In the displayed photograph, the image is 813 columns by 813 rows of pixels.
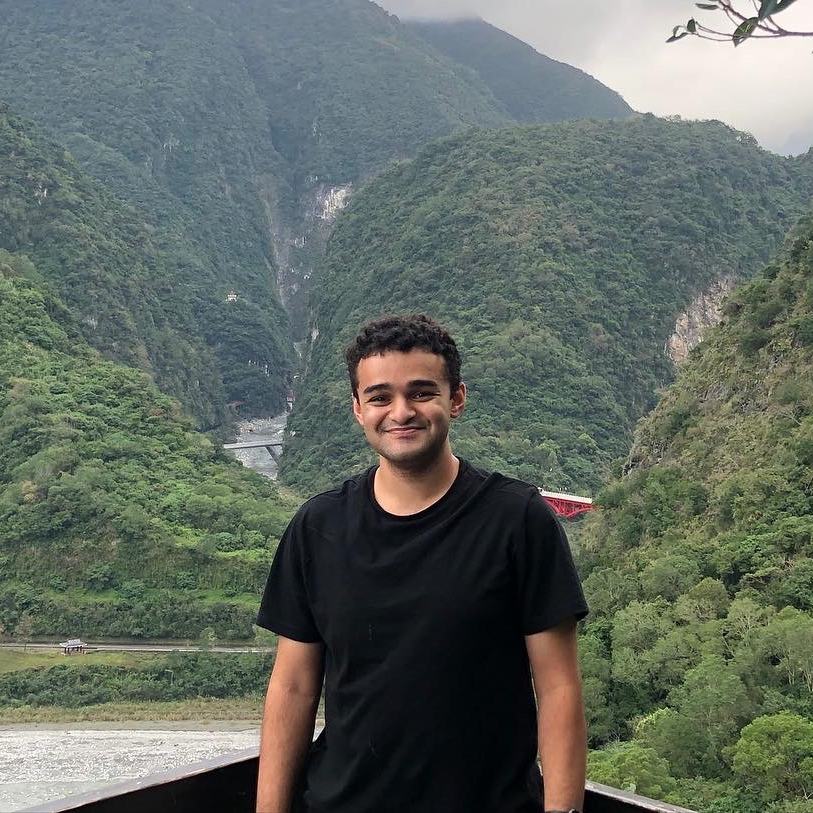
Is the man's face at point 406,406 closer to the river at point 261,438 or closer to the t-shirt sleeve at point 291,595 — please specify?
the t-shirt sleeve at point 291,595

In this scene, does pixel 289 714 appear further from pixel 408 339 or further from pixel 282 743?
pixel 408 339

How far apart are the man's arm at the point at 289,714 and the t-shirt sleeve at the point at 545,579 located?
0.42 m

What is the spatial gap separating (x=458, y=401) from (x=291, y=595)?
48 cm

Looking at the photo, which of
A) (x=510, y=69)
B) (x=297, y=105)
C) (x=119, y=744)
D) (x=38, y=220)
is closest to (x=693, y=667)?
(x=119, y=744)

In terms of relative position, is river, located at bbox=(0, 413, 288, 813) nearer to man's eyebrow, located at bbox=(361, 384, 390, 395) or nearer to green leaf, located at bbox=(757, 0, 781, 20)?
man's eyebrow, located at bbox=(361, 384, 390, 395)

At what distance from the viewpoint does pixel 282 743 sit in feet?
5.72

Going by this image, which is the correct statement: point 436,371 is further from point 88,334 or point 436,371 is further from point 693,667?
point 88,334

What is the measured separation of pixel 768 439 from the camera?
1603cm

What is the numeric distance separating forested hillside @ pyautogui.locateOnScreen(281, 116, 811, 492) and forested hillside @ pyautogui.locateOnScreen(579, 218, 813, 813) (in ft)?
45.8

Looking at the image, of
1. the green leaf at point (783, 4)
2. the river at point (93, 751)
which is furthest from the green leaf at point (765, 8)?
the river at point (93, 751)

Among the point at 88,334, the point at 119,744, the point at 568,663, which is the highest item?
the point at 88,334

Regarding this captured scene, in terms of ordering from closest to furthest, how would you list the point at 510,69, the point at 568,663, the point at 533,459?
the point at 568,663, the point at 533,459, the point at 510,69

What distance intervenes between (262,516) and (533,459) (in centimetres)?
1143

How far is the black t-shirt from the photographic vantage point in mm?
1565
